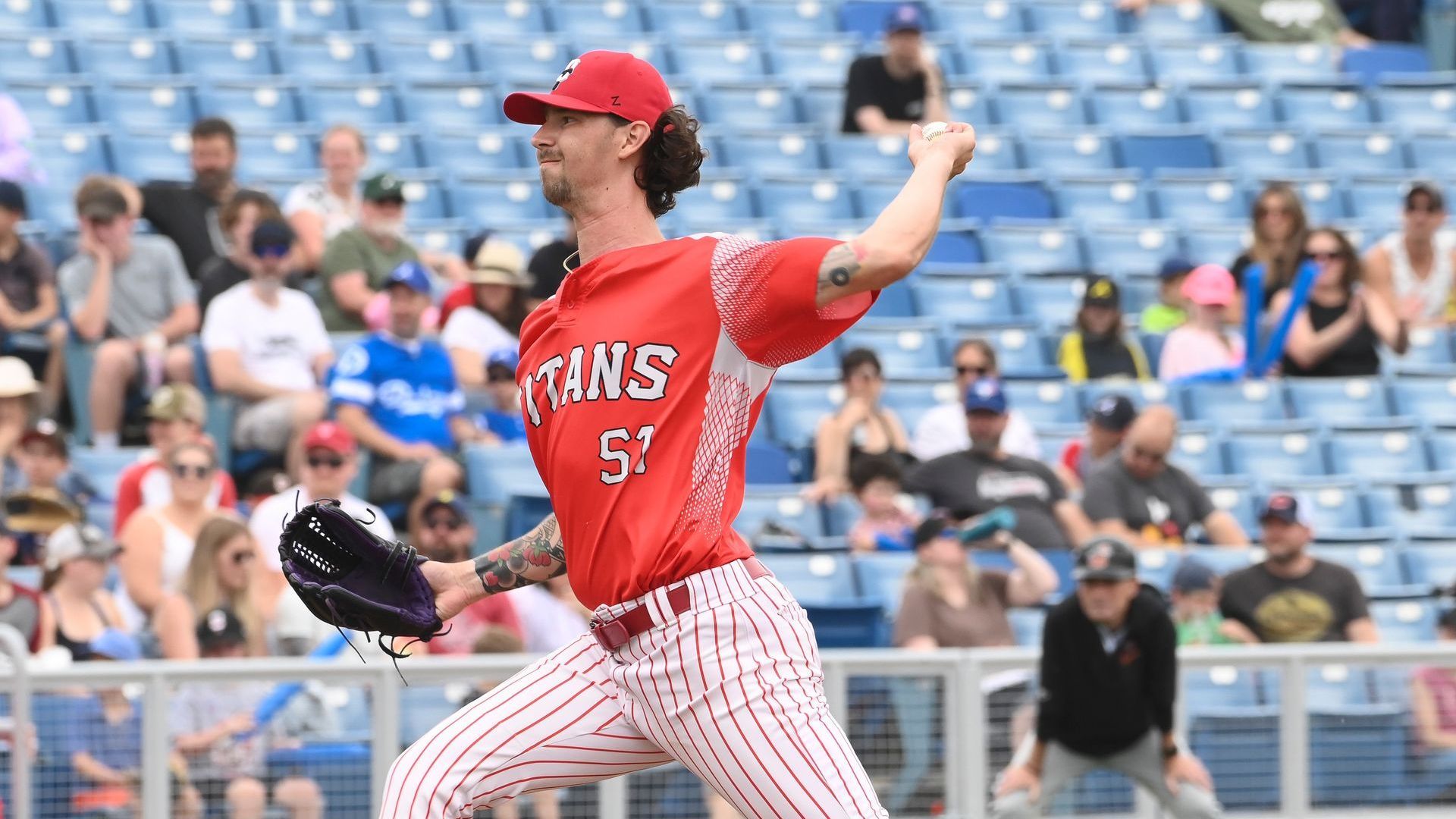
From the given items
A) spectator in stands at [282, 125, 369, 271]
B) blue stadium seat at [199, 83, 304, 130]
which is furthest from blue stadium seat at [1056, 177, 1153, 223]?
spectator in stands at [282, 125, 369, 271]

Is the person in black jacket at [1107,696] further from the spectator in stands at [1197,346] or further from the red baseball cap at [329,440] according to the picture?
the spectator in stands at [1197,346]

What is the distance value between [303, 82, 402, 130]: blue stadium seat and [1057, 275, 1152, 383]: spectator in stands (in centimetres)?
385

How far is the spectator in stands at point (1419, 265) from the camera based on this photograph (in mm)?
11555

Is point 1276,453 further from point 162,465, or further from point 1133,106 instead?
point 162,465

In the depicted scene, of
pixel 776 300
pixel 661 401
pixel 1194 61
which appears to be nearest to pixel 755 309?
pixel 776 300

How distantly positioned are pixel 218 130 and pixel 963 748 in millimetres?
4533

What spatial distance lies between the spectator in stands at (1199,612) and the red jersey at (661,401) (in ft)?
16.7

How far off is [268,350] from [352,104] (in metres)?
3.03

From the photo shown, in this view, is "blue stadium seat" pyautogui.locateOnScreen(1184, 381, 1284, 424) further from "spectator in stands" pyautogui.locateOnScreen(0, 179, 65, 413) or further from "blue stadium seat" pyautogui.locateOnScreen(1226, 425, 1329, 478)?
"spectator in stands" pyautogui.locateOnScreen(0, 179, 65, 413)

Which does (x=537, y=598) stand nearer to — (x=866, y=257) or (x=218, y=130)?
(x=218, y=130)

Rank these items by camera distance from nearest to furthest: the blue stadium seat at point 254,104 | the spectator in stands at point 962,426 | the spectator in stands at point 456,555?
the spectator in stands at point 456,555
the spectator in stands at point 962,426
the blue stadium seat at point 254,104

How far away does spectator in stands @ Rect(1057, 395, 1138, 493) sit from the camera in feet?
32.0

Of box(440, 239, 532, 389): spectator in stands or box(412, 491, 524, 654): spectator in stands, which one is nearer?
box(412, 491, 524, 654): spectator in stands


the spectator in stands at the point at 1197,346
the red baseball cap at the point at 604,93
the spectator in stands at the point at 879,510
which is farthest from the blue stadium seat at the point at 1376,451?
the red baseball cap at the point at 604,93
